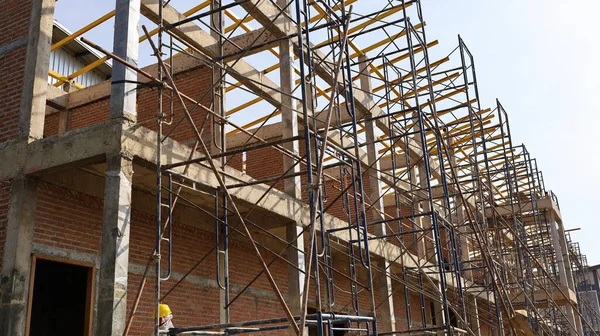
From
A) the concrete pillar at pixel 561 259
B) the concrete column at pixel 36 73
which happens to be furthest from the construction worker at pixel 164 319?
the concrete pillar at pixel 561 259

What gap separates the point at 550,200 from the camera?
2425cm

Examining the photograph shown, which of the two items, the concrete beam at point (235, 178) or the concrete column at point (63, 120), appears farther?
the concrete column at point (63, 120)

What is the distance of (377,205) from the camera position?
1631cm

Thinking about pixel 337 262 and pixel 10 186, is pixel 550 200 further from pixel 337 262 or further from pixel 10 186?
pixel 10 186

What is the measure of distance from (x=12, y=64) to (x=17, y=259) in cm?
291

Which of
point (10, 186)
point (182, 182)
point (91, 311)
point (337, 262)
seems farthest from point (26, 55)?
point (337, 262)

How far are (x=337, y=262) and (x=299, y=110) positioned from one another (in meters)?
4.55

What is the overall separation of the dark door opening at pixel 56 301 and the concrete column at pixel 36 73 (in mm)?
2696

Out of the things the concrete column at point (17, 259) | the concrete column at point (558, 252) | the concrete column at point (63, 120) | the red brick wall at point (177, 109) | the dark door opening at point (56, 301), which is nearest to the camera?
the concrete column at point (17, 259)

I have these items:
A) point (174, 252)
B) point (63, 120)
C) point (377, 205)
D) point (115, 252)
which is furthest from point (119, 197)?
point (377, 205)

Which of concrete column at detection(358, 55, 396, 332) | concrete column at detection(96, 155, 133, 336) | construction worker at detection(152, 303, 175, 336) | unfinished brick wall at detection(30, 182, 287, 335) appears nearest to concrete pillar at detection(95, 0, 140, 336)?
concrete column at detection(96, 155, 133, 336)

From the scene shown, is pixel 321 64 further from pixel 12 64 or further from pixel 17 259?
pixel 17 259

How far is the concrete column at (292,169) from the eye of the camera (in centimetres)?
1045

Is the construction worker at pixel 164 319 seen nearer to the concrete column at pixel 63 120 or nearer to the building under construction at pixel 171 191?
the building under construction at pixel 171 191
